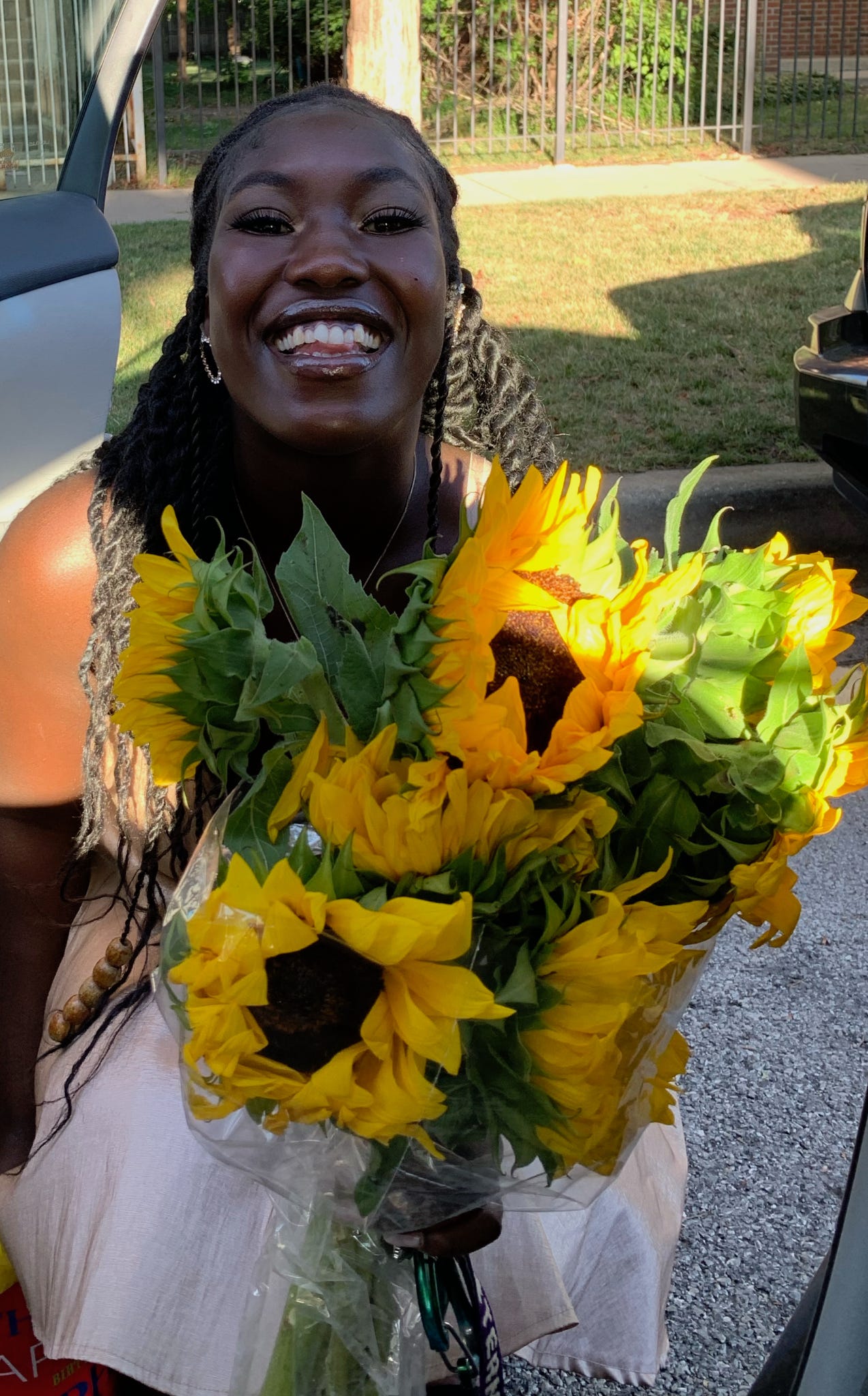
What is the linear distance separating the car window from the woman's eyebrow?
2.02 metres

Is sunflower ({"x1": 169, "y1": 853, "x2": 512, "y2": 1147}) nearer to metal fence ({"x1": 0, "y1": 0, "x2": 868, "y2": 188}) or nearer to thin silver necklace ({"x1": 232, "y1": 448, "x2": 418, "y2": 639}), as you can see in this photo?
thin silver necklace ({"x1": 232, "y1": 448, "x2": 418, "y2": 639})

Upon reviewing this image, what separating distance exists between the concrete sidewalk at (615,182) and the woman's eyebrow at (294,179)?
29.8ft

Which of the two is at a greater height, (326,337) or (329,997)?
(326,337)

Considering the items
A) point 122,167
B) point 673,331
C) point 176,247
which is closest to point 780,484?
point 673,331

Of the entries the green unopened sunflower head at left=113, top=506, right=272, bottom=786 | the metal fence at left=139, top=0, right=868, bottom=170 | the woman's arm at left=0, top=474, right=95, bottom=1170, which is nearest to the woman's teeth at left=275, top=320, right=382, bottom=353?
the woman's arm at left=0, top=474, right=95, bottom=1170

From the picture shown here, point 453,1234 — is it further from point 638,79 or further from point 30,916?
point 638,79

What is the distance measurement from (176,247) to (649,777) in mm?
8726

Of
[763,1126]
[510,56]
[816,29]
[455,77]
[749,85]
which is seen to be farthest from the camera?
[816,29]

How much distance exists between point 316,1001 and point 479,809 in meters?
0.20

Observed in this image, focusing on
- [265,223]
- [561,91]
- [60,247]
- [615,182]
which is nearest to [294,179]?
[265,223]

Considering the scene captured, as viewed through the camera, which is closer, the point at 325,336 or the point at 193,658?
the point at 193,658

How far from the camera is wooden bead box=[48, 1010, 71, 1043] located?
2109 mm

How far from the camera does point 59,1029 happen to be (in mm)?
2111

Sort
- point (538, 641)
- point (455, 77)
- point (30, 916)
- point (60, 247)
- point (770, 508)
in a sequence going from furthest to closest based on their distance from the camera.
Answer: point (455, 77) → point (770, 508) → point (60, 247) → point (30, 916) → point (538, 641)
